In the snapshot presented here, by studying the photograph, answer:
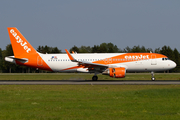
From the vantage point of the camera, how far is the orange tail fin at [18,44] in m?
36.1

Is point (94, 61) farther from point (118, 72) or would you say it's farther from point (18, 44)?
point (18, 44)

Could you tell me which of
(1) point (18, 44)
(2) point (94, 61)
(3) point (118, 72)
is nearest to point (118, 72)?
(3) point (118, 72)

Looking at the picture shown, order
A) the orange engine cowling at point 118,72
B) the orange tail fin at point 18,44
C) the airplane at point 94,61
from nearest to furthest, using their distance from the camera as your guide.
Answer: the orange engine cowling at point 118,72 → the airplane at point 94,61 → the orange tail fin at point 18,44

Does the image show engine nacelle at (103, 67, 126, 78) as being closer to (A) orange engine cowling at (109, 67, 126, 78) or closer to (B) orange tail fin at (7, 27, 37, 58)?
(A) orange engine cowling at (109, 67, 126, 78)

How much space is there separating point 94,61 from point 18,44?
1226 centimetres

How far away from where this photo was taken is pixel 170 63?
3378 cm

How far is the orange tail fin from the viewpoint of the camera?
36.1 meters

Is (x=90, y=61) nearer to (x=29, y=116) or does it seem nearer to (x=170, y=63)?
(x=170, y=63)

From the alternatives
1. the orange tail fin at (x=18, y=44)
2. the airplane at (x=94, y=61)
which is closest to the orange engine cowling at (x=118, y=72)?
the airplane at (x=94, y=61)

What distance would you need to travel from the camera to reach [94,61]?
1341 inches

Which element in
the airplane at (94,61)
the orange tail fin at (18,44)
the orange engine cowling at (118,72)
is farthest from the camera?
the orange tail fin at (18,44)

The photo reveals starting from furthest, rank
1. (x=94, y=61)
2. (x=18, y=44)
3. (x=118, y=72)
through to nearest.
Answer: (x=18, y=44), (x=94, y=61), (x=118, y=72)

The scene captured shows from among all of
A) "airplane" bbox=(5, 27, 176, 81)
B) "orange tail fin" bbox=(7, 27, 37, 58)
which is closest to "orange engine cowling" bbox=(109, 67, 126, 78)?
"airplane" bbox=(5, 27, 176, 81)

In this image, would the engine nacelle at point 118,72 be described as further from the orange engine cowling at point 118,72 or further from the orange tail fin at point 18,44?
the orange tail fin at point 18,44
